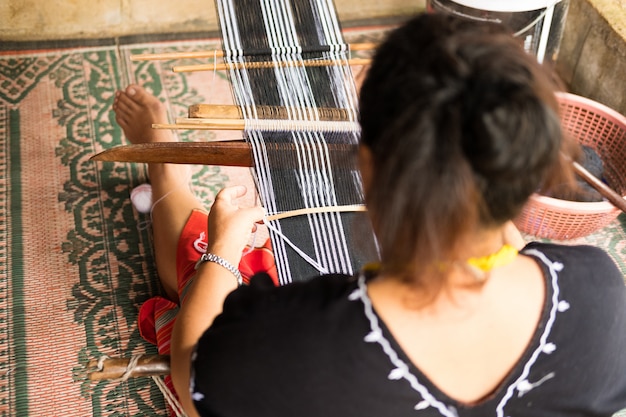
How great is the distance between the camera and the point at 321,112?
4.95 feet

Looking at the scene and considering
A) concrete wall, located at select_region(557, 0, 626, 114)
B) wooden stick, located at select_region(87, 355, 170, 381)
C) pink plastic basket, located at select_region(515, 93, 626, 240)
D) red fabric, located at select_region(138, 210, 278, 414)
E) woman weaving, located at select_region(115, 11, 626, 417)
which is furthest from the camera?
concrete wall, located at select_region(557, 0, 626, 114)

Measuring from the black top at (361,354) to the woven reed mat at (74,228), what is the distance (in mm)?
901

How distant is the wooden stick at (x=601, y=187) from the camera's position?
1.73 meters

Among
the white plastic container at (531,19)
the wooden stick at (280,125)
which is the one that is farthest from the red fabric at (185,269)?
the white plastic container at (531,19)

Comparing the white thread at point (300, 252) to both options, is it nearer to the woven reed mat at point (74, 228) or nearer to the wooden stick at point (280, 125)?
the wooden stick at point (280, 125)

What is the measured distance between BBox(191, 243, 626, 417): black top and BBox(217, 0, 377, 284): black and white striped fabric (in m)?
0.40

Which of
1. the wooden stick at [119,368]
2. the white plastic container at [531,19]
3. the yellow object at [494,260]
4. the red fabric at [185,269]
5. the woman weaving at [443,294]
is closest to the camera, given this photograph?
the woman weaving at [443,294]

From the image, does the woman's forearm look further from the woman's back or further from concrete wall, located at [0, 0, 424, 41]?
concrete wall, located at [0, 0, 424, 41]

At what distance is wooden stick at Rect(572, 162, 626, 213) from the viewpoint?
1.73 meters

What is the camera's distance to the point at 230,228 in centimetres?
137

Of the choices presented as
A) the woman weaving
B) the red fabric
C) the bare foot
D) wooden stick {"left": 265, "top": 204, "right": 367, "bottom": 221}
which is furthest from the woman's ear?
the bare foot

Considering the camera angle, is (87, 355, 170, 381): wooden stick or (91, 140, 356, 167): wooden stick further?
(91, 140, 356, 167): wooden stick

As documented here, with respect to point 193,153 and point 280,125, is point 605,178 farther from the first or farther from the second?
point 193,153

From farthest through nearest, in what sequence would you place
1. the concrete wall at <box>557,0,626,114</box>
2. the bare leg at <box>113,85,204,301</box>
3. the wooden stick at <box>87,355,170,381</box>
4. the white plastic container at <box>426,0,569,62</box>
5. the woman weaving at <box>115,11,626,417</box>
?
the concrete wall at <box>557,0,626,114</box>
the white plastic container at <box>426,0,569,62</box>
the bare leg at <box>113,85,204,301</box>
the wooden stick at <box>87,355,170,381</box>
the woman weaving at <box>115,11,626,417</box>
